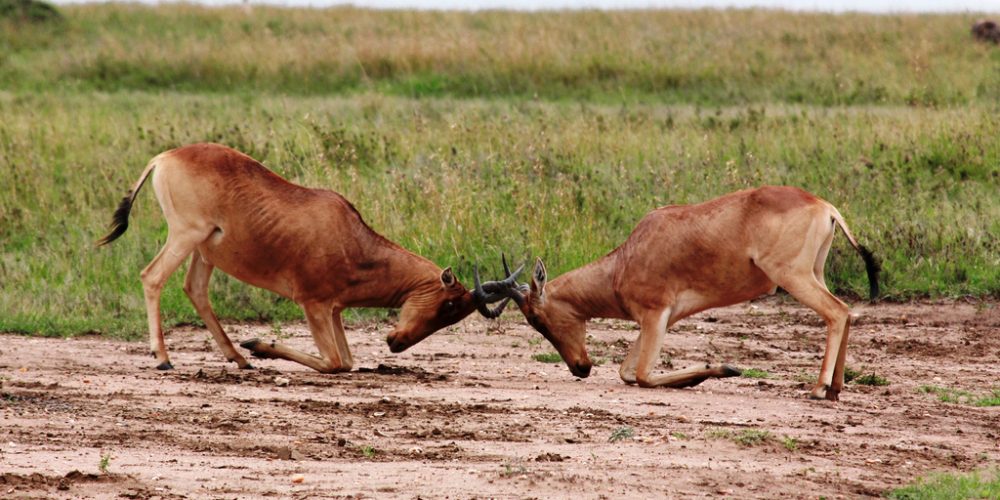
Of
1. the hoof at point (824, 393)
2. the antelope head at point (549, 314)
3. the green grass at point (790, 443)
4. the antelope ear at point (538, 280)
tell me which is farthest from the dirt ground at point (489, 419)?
the antelope ear at point (538, 280)

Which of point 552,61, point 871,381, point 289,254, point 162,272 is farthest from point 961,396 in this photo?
point 552,61

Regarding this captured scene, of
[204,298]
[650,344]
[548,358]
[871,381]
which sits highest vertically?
[204,298]

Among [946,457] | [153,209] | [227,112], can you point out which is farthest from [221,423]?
[227,112]

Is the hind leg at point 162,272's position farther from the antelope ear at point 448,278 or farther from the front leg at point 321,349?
the antelope ear at point 448,278

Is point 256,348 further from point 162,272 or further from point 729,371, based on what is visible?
point 729,371

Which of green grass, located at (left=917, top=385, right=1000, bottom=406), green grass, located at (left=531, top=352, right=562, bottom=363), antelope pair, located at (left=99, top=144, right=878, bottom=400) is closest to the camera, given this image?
green grass, located at (left=917, top=385, right=1000, bottom=406)

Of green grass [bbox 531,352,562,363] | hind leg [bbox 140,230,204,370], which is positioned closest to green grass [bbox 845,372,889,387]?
green grass [bbox 531,352,562,363]

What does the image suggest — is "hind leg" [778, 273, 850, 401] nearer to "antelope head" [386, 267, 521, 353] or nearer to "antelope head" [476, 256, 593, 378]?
"antelope head" [476, 256, 593, 378]

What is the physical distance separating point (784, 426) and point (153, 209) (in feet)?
27.7

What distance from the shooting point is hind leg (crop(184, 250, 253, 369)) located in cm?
1072

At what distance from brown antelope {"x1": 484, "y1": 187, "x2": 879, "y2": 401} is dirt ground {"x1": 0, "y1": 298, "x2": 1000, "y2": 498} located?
0.26m

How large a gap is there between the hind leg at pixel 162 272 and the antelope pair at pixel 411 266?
0.03ft

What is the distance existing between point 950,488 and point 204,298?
234 inches

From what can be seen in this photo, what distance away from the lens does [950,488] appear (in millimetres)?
6832
